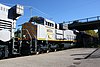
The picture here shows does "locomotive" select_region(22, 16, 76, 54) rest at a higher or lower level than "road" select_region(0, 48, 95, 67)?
higher

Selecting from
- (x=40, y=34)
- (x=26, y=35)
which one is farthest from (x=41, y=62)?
(x=40, y=34)

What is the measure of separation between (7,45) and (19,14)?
2517 millimetres

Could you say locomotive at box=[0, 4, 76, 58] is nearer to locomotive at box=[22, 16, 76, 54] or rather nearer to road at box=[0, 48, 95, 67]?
locomotive at box=[22, 16, 76, 54]

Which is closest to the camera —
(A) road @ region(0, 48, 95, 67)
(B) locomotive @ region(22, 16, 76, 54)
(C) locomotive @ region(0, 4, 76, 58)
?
(A) road @ region(0, 48, 95, 67)

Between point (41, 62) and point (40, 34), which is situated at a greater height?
point (40, 34)

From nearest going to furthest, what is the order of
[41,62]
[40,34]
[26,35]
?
1. [41,62]
2. [26,35]
3. [40,34]

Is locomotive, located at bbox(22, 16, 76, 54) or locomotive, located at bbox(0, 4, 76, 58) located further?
locomotive, located at bbox(22, 16, 76, 54)

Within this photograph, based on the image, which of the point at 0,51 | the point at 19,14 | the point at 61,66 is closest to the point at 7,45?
the point at 0,51

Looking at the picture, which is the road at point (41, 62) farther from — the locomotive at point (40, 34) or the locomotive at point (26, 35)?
the locomotive at point (40, 34)

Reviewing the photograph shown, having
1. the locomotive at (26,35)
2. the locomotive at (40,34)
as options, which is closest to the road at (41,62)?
the locomotive at (26,35)

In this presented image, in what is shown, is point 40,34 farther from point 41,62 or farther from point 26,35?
point 41,62

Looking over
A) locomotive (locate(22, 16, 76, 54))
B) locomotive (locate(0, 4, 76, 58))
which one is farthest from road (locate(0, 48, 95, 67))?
locomotive (locate(22, 16, 76, 54))

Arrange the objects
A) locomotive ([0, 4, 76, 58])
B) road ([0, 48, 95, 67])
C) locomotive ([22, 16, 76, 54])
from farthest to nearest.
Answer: locomotive ([22, 16, 76, 54]) < locomotive ([0, 4, 76, 58]) < road ([0, 48, 95, 67])

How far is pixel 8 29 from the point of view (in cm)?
1338
